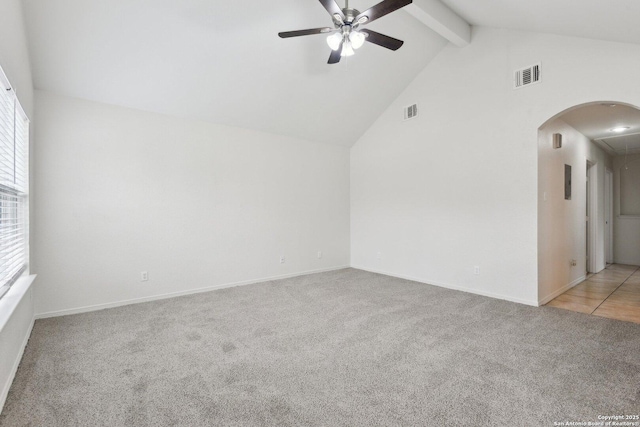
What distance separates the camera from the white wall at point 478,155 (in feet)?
11.2

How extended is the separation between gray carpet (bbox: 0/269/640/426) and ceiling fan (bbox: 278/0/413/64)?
2.64 metres

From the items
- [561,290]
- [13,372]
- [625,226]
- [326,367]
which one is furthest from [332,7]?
[625,226]

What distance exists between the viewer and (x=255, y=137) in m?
4.90

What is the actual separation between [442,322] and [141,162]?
13.2ft

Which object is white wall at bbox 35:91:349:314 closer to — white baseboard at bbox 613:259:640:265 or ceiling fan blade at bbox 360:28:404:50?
ceiling fan blade at bbox 360:28:404:50

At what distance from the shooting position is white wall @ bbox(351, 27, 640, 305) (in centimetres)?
342

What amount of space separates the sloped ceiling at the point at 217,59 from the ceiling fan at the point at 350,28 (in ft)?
2.66

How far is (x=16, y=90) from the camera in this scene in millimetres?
2420

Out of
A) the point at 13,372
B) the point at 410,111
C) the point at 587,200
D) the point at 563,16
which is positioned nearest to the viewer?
the point at 13,372

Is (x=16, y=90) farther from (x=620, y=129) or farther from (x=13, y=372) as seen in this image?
(x=620, y=129)

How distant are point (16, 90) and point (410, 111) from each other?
4.72 metres

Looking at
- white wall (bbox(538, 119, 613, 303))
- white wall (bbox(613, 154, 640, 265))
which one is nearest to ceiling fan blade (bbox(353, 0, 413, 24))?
white wall (bbox(538, 119, 613, 303))

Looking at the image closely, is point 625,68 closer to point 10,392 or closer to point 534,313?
point 534,313

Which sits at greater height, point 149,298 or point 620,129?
point 620,129
